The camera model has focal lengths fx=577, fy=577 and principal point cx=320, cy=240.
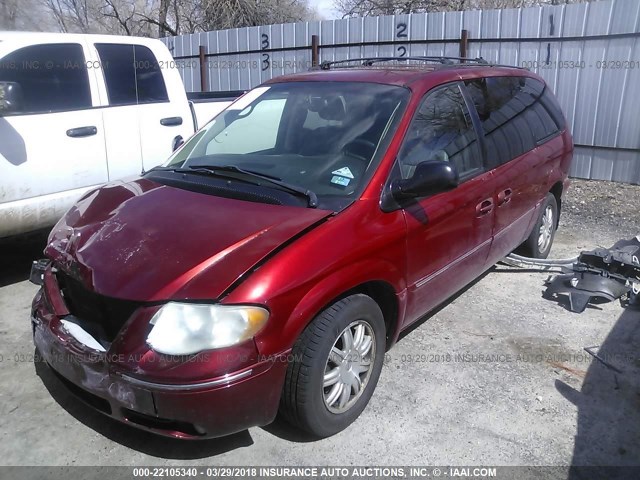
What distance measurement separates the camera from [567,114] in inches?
323

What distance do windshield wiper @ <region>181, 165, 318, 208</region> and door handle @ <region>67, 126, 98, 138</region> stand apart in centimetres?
190

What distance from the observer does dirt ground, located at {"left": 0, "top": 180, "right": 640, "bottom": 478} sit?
114 inches

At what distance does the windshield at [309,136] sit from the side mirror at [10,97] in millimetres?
1627

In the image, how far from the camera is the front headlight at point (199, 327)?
2.44 m

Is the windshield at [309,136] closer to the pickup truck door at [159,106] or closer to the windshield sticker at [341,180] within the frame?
the windshield sticker at [341,180]

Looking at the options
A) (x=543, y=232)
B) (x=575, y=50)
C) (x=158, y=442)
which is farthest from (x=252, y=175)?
(x=575, y=50)

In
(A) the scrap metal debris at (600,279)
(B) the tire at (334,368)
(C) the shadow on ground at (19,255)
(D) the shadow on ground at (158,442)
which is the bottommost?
(C) the shadow on ground at (19,255)

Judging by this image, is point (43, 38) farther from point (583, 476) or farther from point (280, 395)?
point (583, 476)

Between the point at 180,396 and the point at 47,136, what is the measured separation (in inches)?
130

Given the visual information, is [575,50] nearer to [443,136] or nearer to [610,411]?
[443,136]

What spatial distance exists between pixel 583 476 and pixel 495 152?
2224mm

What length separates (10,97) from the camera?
4531 mm

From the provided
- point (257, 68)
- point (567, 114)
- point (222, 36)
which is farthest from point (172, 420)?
point (222, 36)

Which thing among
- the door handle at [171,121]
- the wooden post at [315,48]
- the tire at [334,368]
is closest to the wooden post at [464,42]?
the wooden post at [315,48]
